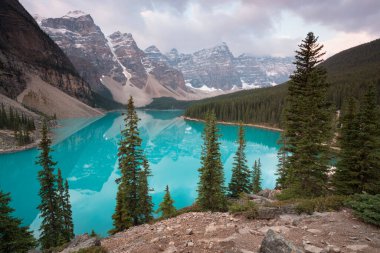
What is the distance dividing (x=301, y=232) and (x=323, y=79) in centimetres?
A: 1315

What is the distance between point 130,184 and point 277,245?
1979 centimetres

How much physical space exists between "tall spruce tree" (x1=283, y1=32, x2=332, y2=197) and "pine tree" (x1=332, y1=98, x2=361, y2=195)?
3.22 feet

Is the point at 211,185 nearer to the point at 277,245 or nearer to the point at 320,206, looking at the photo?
the point at 320,206

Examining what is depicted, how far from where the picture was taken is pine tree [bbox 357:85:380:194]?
14516 millimetres

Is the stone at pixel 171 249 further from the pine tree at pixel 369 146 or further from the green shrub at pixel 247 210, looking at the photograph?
the pine tree at pixel 369 146

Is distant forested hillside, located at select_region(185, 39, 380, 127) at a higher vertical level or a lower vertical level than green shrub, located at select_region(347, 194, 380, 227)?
higher

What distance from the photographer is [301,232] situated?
330 inches

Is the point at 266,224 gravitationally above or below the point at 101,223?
above

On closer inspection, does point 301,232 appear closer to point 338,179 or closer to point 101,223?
point 338,179

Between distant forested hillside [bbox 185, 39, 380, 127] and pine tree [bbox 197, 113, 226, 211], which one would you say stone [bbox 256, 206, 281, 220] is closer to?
pine tree [bbox 197, 113, 226, 211]

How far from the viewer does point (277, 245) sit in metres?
6.17

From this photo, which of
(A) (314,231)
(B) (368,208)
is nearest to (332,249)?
(A) (314,231)

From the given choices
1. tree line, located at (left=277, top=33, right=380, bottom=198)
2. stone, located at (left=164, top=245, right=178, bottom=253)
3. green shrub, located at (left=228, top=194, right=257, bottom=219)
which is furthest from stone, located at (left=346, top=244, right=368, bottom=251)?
tree line, located at (left=277, top=33, right=380, bottom=198)

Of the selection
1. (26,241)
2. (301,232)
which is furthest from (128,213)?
(301,232)
